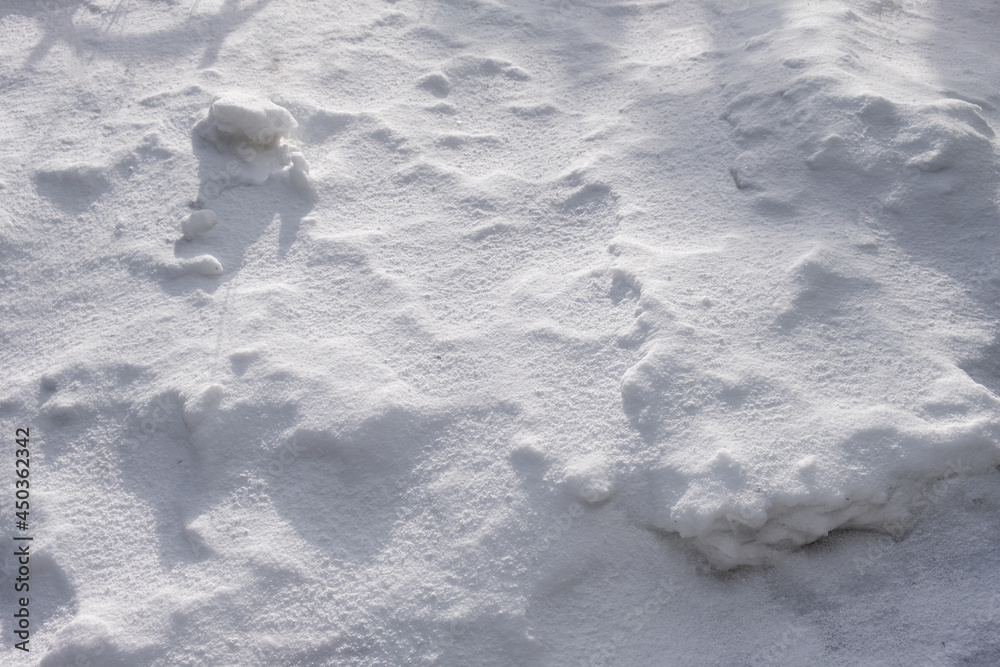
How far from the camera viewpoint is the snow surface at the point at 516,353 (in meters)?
1.46

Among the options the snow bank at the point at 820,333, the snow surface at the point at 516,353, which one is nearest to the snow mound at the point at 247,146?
the snow surface at the point at 516,353

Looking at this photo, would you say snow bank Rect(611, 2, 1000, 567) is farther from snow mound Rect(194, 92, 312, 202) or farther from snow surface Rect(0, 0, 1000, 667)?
snow mound Rect(194, 92, 312, 202)

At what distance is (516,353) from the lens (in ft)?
5.69

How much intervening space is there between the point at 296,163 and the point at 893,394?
153cm

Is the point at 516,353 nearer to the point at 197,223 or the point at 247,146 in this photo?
the point at 197,223

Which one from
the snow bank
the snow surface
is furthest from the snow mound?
the snow bank

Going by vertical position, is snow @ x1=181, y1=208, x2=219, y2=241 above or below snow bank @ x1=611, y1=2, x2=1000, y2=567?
below

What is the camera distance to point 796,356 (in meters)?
1.62

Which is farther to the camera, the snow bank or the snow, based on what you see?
the snow

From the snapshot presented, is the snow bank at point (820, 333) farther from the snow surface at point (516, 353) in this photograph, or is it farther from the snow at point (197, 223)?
the snow at point (197, 223)

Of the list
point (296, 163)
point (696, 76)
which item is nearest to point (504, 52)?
point (696, 76)

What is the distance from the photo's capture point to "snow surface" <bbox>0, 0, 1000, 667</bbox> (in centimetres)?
146

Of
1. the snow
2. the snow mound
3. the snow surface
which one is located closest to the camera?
the snow surface

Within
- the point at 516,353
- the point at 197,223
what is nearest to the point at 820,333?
the point at 516,353
